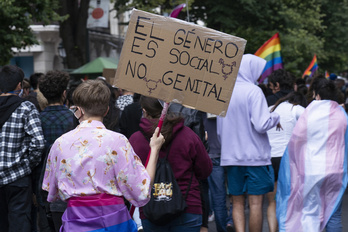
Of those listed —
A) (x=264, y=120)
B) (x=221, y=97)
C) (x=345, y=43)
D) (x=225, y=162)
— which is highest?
(x=221, y=97)

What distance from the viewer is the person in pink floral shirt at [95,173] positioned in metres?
3.74

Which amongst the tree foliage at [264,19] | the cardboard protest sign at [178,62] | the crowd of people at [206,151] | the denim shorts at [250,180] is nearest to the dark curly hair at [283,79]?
the crowd of people at [206,151]

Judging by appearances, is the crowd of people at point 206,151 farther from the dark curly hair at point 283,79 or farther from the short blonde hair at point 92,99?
the dark curly hair at point 283,79

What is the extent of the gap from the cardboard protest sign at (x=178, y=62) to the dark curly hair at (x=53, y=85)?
2.20 metres

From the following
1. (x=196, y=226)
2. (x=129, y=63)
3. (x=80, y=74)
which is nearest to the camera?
(x=129, y=63)

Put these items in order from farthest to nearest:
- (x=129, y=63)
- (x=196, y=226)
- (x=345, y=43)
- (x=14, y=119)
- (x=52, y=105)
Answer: (x=345, y=43) < (x=52, y=105) < (x=14, y=119) < (x=196, y=226) < (x=129, y=63)

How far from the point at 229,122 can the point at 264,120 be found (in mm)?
381

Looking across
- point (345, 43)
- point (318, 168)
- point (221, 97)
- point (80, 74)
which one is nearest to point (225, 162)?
point (318, 168)

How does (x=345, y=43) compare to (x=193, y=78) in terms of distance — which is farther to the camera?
(x=345, y=43)

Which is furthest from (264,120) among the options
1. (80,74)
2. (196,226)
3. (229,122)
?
(80,74)

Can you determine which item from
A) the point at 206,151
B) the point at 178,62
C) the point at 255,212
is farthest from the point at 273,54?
the point at 178,62

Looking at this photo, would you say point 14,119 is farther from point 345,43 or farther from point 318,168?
point 345,43

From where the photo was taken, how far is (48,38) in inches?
1198

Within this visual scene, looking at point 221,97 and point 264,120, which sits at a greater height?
point 221,97
